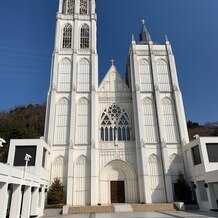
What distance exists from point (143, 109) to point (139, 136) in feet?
12.2

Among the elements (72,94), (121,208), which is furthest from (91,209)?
(72,94)

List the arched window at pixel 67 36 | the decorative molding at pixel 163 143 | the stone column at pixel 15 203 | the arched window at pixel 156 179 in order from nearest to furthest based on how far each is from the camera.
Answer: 1. the stone column at pixel 15 203
2. the arched window at pixel 156 179
3. the decorative molding at pixel 163 143
4. the arched window at pixel 67 36

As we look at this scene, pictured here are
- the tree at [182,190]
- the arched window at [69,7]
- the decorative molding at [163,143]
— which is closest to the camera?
the tree at [182,190]

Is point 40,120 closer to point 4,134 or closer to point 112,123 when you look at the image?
point 4,134

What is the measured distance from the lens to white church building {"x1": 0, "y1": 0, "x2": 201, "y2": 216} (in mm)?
20547

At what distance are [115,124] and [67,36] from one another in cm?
1443

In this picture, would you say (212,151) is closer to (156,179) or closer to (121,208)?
(156,179)

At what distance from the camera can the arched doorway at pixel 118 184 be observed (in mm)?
21469

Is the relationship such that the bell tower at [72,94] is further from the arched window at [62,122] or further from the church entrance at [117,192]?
the church entrance at [117,192]

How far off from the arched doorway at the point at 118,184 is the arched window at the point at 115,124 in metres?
3.00

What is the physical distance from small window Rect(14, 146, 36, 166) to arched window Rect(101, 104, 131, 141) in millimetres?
8259

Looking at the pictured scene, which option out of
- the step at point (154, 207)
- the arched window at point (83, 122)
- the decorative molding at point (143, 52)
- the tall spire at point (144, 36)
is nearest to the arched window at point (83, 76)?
the arched window at point (83, 122)

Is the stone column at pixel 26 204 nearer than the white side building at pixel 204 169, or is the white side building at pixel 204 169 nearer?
the stone column at pixel 26 204

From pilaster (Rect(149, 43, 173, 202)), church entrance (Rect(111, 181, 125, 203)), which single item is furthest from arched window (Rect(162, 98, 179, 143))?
church entrance (Rect(111, 181, 125, 203))
